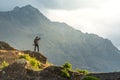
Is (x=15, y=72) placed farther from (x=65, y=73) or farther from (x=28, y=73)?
(x=65, y=73)

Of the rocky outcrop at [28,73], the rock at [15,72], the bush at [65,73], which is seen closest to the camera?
the bush at [65,73]

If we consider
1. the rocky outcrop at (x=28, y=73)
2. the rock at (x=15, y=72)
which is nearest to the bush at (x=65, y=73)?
the rocky outcrop at (x=28, y=73)

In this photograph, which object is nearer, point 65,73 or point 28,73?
point 65,73

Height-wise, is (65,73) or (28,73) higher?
(28,73)

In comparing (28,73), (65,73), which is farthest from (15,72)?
(65,73)

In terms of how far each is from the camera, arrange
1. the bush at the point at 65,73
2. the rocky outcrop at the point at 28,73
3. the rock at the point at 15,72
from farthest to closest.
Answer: the rock at the point at 15,72
the rocky outcrop at the point at 28,73
the bush at the point at 65,73

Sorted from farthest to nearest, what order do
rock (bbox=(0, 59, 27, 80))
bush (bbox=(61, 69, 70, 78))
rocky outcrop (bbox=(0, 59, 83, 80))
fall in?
rock (bbox=(0, 59, 27, 80))
rocky outcrop (bbox=(0, 59, 83, 80))
bush (bbox=(61, 69, 70, 78))

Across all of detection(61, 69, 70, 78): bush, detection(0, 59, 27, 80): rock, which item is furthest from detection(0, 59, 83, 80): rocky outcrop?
detection(61, 69, 70, 78): bush

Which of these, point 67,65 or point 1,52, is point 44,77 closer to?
point 67,65

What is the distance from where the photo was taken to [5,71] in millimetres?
50062

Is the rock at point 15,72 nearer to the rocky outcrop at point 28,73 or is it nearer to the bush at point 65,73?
the rocky outcrop at point 28,73

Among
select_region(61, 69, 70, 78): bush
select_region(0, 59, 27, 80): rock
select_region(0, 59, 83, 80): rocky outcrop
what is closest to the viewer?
select_region(61, 69, 70, 78): bush

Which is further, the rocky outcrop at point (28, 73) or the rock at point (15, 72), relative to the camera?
the rock at point (15, 72)

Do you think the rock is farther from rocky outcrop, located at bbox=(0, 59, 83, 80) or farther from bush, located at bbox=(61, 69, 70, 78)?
bush, located at bbox=(61, 69, 70, 78)
